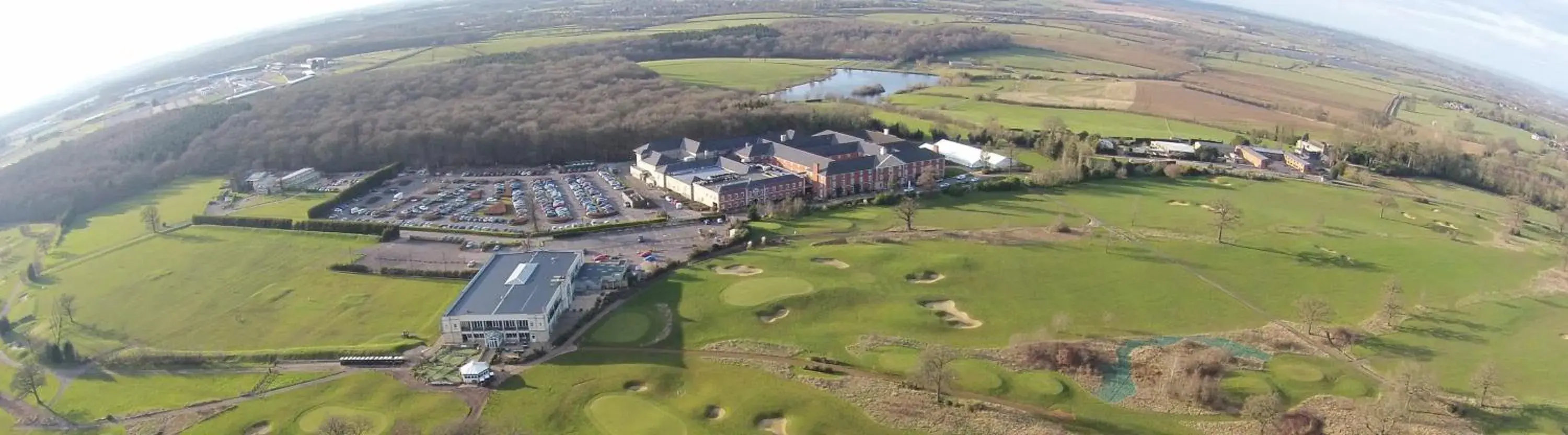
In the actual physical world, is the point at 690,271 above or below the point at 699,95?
below

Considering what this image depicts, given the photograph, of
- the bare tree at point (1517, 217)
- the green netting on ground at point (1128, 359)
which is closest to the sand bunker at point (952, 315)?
the green netting on ground at point (1128, 359)

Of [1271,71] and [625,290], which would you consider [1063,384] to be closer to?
[625,290]

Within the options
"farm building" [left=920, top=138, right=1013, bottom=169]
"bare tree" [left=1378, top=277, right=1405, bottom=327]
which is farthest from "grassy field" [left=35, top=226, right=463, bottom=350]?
"bare tree" [left=1378, top=277, right=1405, bottom=327]

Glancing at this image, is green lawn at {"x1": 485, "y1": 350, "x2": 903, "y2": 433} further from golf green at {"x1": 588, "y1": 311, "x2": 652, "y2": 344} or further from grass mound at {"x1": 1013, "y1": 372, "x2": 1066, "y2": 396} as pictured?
grass mound at {"x1": 1013, "y1": 372, "x2": 1066, "y2": 396}

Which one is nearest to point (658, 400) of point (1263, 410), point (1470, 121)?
point (1263, 410)

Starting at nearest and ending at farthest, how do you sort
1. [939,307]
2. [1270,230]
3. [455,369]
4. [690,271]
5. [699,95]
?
[455,369]
[939,307]
[690,271]
[1270,230]
[699,95]

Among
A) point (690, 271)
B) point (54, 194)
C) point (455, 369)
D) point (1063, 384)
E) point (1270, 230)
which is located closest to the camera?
point (1063, 384)

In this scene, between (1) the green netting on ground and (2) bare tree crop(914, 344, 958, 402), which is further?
(1) the green netting on ground

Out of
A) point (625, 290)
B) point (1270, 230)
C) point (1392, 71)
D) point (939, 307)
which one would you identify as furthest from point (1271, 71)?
point (625, 290)
